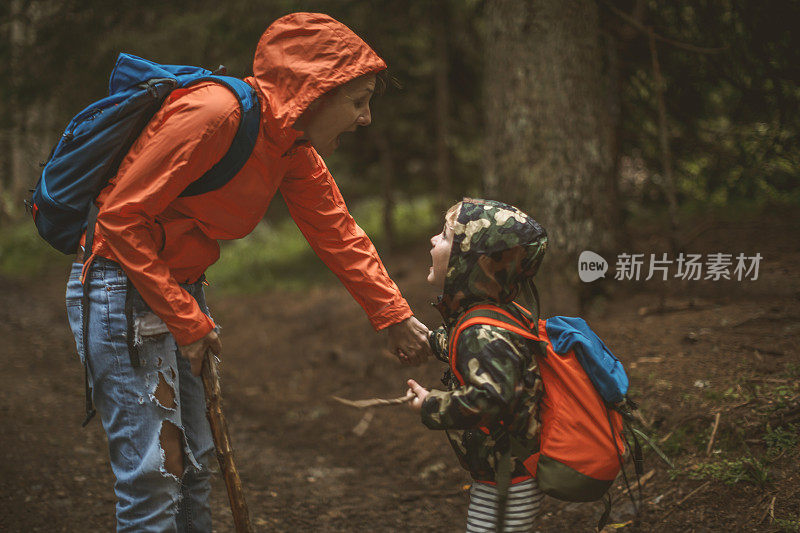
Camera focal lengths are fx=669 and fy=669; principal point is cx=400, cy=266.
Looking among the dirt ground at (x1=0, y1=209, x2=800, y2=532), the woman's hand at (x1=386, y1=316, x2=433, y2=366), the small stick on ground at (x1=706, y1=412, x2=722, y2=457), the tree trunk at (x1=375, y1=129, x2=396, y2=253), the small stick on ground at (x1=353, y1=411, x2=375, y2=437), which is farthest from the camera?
the tree trunk at (x1=375, y1=129, x2=396, y2=253)

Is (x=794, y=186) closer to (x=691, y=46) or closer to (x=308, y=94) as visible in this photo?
(x=691, y=46)

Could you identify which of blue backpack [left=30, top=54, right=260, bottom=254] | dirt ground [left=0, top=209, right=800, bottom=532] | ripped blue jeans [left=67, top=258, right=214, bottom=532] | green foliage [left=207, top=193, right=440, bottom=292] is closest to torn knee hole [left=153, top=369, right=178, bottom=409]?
ripped blue jeans [left=67, top=258, right=214, bottom=532]

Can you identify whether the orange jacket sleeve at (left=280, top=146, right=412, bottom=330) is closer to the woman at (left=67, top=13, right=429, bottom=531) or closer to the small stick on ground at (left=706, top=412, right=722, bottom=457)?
the woman at (left=67, top=13, right=429, bottom=531)

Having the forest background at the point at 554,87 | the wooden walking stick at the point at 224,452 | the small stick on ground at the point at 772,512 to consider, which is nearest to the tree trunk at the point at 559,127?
the forest background at the point at 554,87

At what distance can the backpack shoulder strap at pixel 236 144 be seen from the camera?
237 cm

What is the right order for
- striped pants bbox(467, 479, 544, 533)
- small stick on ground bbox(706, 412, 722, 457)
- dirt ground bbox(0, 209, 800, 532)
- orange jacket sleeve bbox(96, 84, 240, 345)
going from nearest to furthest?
orange jacket sleeve bbox(96, 84, 240, 345) → striped pants bbox(467, 479, 544, 533) → dirt ground bbox(0, 209, 800, 532) → small stick on ground bbox(706, 412, 722, 457)

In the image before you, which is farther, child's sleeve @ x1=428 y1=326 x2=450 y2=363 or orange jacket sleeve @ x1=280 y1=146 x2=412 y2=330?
orange jacket sleeve @ x1=280 y1=146 x2=412 y2=330

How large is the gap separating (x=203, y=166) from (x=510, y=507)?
1.64 metres

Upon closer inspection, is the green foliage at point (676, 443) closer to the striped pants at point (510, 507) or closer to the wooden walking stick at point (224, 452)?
the striped pants at point (510, 507)

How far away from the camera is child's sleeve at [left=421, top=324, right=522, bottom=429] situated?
87.7 inches

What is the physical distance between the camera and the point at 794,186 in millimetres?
5156

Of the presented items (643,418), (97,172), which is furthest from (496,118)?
(97,172)

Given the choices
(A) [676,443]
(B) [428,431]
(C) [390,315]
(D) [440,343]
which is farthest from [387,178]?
(D) [440,343]

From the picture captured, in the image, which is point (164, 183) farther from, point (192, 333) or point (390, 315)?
point (390, 315)
